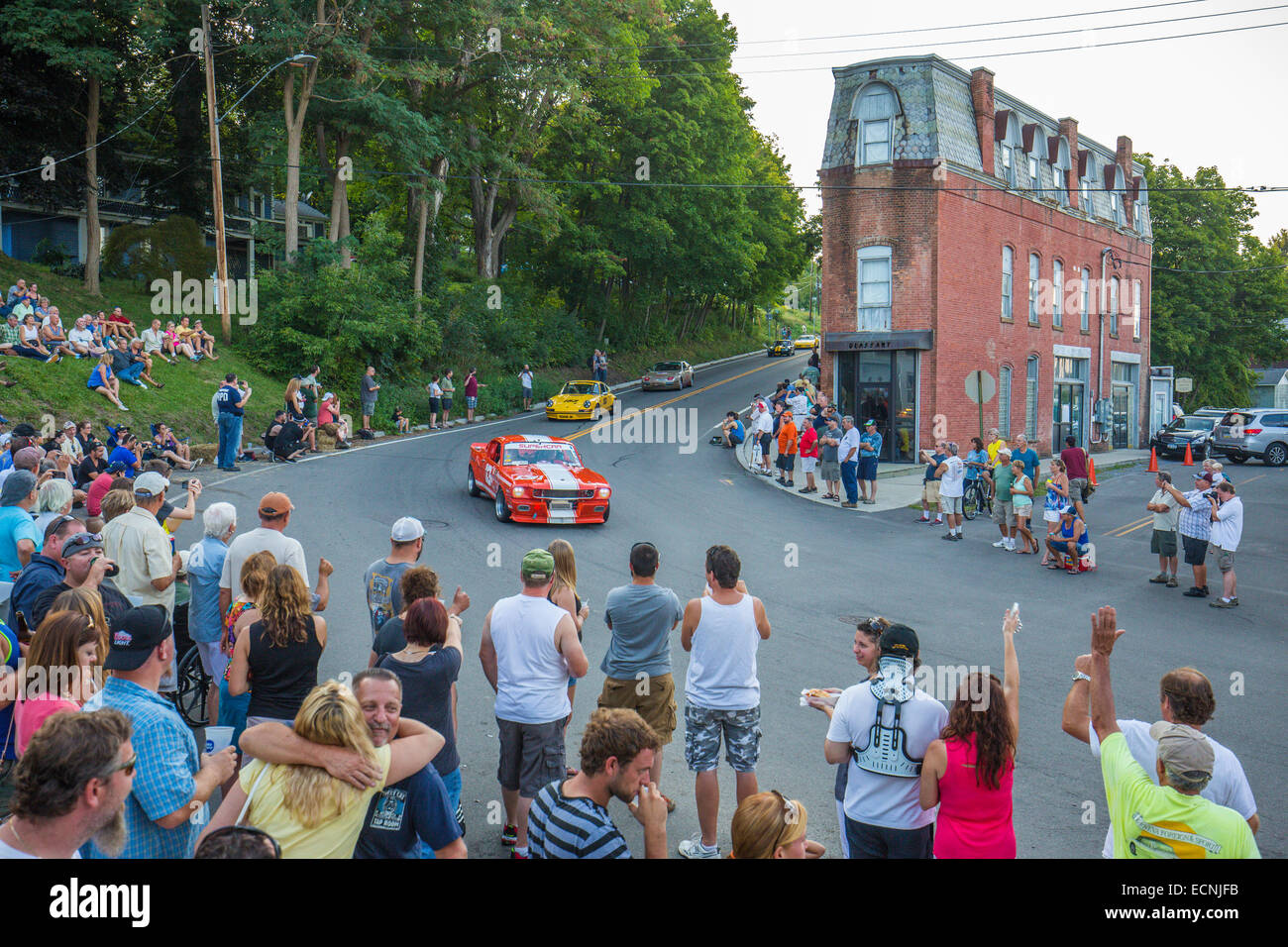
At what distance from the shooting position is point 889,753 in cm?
450

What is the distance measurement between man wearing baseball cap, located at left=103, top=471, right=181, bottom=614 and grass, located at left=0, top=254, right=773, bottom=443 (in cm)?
1262

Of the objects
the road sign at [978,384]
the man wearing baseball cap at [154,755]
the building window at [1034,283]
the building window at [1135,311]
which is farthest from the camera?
the building window at [1135,311]

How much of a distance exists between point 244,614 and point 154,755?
6.25ft

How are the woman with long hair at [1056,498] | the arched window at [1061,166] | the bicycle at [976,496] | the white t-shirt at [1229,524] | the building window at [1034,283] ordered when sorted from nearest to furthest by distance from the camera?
the white t-shirt at [1229,524] → the woman with long hair at [1056,498] → the bicycle at [976,496] → the building window at [1034,283] → the arched window at [1061,166]

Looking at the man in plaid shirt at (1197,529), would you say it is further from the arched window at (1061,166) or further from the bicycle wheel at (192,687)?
the arched window at (1061,166)

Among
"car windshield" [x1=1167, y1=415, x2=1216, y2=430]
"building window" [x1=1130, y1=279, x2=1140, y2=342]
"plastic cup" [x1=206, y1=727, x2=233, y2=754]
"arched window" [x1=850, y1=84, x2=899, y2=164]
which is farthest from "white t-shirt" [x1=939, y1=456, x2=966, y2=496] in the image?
"building window" [x1=1130, y1=279, x2=1140, y2=342]

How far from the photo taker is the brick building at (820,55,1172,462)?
1137 inches

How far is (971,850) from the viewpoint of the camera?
14.0 feet

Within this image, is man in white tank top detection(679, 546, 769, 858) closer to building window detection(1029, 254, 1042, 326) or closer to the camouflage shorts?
the camouflage shorts

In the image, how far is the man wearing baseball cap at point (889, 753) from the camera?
177 inches

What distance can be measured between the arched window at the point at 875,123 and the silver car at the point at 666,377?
16.1 meters

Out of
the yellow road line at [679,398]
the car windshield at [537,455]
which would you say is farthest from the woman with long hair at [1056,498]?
the yellow road line at [679,398]

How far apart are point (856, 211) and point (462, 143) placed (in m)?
16.2
